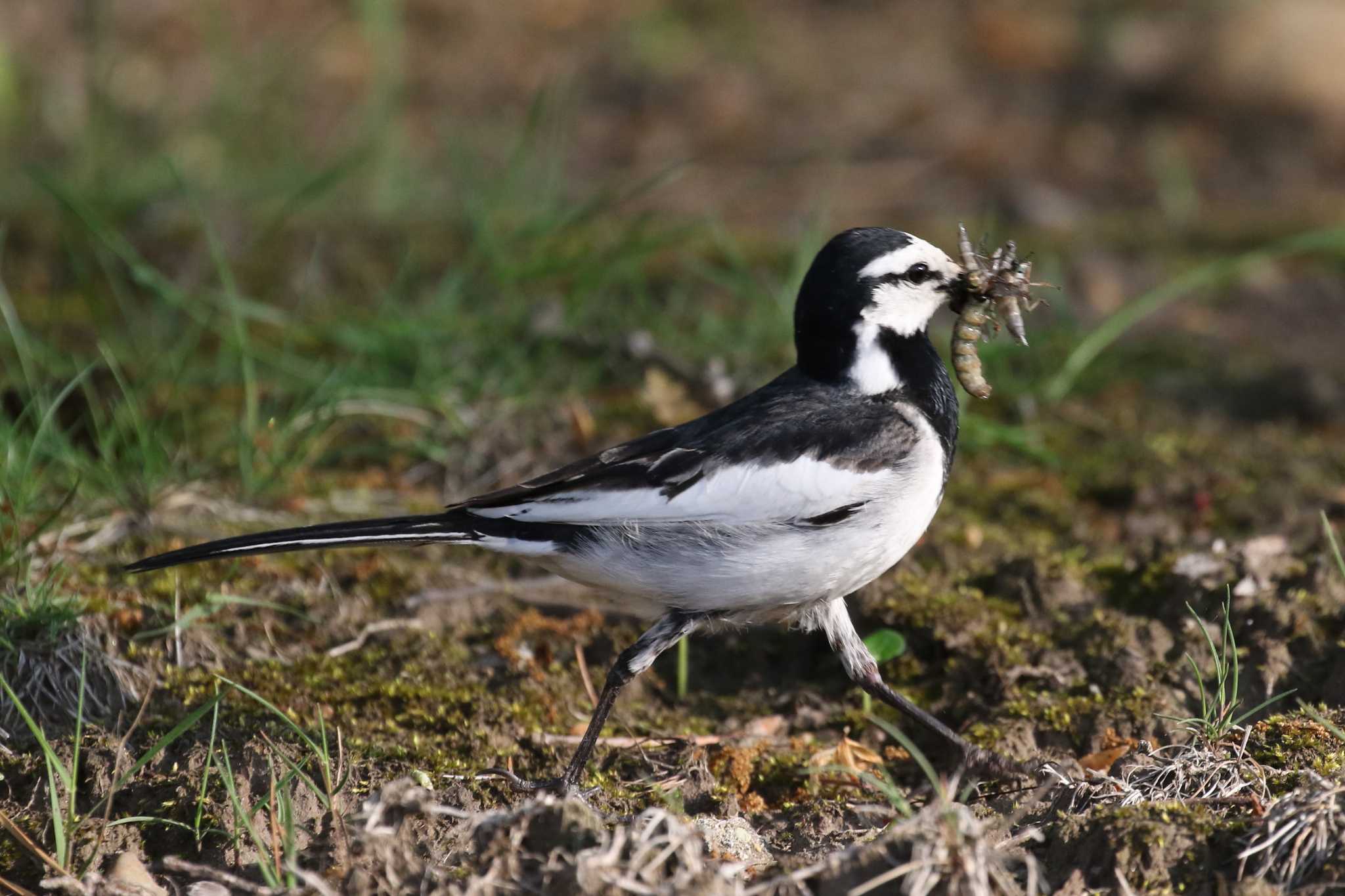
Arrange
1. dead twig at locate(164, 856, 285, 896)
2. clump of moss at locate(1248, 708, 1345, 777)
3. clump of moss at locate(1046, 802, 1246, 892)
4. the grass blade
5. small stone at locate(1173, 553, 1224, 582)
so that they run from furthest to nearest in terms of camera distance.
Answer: the grass blade → small stone at locate(1173, 553, 1224, 582) → clump of moss at locate(1248, 708, 1345, 777) → clump of moss at locate(1046, 802, 1246, 892) → dead twig at locate(164, 856, 285, 896)

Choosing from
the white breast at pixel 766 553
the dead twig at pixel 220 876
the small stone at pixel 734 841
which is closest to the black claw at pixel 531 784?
the small stone at pixel 734 841

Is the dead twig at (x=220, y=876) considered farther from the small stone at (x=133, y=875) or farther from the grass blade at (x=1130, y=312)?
the grass blade at (x=1130, y=312)

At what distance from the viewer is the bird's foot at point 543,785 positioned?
3.21 metres

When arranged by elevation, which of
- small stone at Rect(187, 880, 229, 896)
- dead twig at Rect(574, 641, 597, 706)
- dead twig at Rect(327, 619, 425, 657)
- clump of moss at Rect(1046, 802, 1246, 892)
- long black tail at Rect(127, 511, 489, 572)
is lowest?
dead twig at Rect(574, 641, 597, 706)

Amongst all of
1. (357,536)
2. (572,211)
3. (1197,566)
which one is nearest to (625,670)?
(357,536)

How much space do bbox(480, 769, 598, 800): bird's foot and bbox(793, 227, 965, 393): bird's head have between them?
118cm

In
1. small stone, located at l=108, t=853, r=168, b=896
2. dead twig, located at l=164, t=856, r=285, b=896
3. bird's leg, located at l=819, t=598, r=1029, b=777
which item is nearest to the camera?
dead twig, located at l=164, t=856, r=285, b=896

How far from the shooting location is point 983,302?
3.66 meters

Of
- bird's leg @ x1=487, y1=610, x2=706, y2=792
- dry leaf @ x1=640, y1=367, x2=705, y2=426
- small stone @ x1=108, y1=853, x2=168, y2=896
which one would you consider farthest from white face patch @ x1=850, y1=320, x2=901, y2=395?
small stone @ x1=108, y1=853, x2=168, y2=896

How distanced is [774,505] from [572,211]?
8.96 feet

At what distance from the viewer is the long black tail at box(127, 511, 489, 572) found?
130 inches

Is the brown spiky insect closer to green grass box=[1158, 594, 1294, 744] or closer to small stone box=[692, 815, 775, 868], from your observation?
green grass box=[1158, 594, 1294, 744]

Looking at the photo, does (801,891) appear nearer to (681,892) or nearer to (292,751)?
(681,892)

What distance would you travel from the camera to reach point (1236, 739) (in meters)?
3.15
